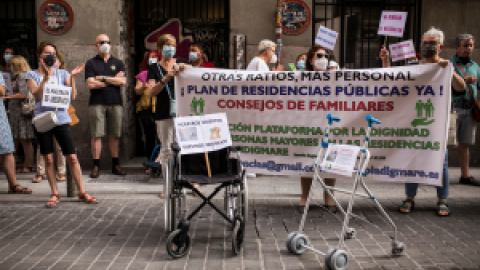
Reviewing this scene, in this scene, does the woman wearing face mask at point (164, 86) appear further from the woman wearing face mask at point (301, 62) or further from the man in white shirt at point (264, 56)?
the woman wearing face mask at point (301, 62)

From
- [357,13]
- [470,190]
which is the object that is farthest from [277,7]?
[470,190]

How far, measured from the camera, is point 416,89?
18.1 ft

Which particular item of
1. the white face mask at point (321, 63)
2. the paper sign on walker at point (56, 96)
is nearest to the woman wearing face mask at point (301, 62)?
the white face mask at point (321, 63)

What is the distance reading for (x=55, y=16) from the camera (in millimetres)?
8773

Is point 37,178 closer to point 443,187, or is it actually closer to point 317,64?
point 317,64

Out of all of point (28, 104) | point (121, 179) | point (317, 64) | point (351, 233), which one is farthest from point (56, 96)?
point (351, 233)

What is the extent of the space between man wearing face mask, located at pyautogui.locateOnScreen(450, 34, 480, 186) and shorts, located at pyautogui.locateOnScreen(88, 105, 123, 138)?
214 inches

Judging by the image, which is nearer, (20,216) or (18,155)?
(20,216)

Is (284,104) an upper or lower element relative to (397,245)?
upper

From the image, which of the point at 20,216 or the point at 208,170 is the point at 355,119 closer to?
the point at 208,170

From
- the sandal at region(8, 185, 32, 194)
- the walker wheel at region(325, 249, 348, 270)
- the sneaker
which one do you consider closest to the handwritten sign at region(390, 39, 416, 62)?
the sneaker

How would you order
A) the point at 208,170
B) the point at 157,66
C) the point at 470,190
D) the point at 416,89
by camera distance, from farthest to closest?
1. the point at 470,190
2. the point at 157,66
3. the point at 416,89
4. the point at 208,170

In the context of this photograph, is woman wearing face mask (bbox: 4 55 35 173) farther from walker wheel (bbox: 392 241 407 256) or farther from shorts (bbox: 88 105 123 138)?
walker wheel (bbox: 392 241 407 256)

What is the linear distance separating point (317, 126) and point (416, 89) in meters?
1.20
